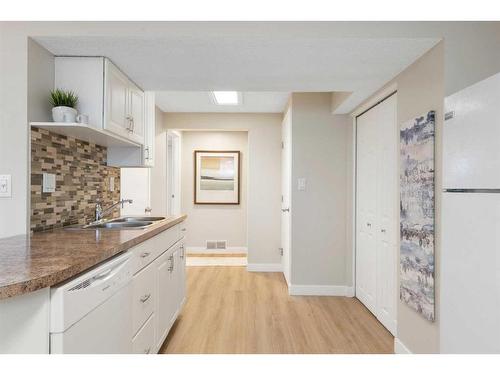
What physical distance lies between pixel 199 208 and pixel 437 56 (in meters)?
4.34

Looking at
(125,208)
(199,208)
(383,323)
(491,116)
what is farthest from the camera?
(199,208)

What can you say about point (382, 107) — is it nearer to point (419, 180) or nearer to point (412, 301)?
point (419, 180)

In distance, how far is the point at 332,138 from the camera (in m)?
3.36

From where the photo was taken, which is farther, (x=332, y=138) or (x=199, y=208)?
(x=199, y=208)

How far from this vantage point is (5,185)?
1.64 metres

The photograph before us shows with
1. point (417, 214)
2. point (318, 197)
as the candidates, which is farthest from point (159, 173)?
point (417, 214)

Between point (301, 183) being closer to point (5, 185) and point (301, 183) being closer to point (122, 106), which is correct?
point (122, 106)

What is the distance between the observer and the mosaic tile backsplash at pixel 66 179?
1.74m

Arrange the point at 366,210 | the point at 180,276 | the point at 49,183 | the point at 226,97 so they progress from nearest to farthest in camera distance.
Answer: the point at 49,183, the point at 180,276, the point at 366,210, the point at 226,97

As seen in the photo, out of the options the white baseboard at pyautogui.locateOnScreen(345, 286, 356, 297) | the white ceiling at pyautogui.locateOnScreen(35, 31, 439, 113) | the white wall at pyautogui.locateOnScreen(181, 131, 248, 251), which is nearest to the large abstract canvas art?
the white ceiling at pyautogui.locateOnScreen(35, 31, 439, 113)

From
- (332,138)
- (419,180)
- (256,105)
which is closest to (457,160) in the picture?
(419,180)

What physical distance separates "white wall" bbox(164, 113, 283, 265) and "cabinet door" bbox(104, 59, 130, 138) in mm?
2102

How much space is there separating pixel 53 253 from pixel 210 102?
290cm

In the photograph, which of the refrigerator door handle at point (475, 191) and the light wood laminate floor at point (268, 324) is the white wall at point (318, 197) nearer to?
the light wood laminate floor at point (268, 324)
